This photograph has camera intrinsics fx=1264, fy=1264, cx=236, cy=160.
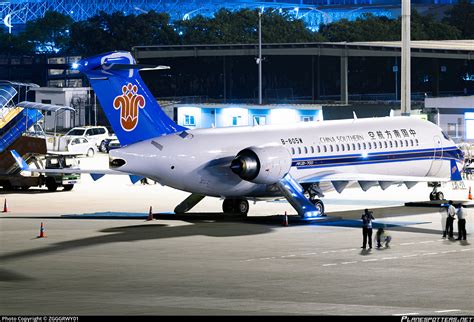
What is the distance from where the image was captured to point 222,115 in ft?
345

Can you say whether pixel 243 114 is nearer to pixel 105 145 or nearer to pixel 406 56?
pixel 105 145

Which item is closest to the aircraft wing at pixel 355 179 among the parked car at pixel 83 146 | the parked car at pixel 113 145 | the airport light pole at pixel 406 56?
the airport light pole at pixel 406 56

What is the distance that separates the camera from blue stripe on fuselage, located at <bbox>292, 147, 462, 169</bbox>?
164ft

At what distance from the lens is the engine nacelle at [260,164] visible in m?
46.4

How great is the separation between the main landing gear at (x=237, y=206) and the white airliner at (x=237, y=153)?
0.04m

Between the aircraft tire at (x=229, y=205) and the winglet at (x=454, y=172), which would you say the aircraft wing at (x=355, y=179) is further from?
the winglet at (x=454, y=172)

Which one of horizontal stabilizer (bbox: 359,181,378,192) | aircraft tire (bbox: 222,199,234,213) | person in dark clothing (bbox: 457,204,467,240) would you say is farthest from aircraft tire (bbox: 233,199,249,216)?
person in dark clothing (bbox: 457,204,467,240)

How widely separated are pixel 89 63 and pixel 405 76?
28.7 m

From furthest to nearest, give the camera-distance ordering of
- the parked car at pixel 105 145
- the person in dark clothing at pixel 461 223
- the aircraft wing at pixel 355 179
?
the parked car at pixel 105 145 < the aircraft wing at pixel 355 179 < the person in dark clothing at pixel 461 223

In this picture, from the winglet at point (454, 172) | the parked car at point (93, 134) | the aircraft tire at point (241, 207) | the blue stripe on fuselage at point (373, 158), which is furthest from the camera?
the parked car at point (93, 134)

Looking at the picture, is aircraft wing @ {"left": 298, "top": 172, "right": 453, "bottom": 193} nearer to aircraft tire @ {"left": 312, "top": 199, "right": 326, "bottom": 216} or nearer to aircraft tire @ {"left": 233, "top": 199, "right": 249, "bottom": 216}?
aircraft tire @ {"left": 312, "top": 199, "right": 326, "bottom": 216}

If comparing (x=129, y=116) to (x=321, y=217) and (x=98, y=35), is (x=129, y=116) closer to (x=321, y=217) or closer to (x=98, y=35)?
(x=321, y=217)

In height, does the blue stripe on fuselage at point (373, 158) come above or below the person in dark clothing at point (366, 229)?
above

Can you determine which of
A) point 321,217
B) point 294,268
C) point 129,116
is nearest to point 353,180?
point 321,217
